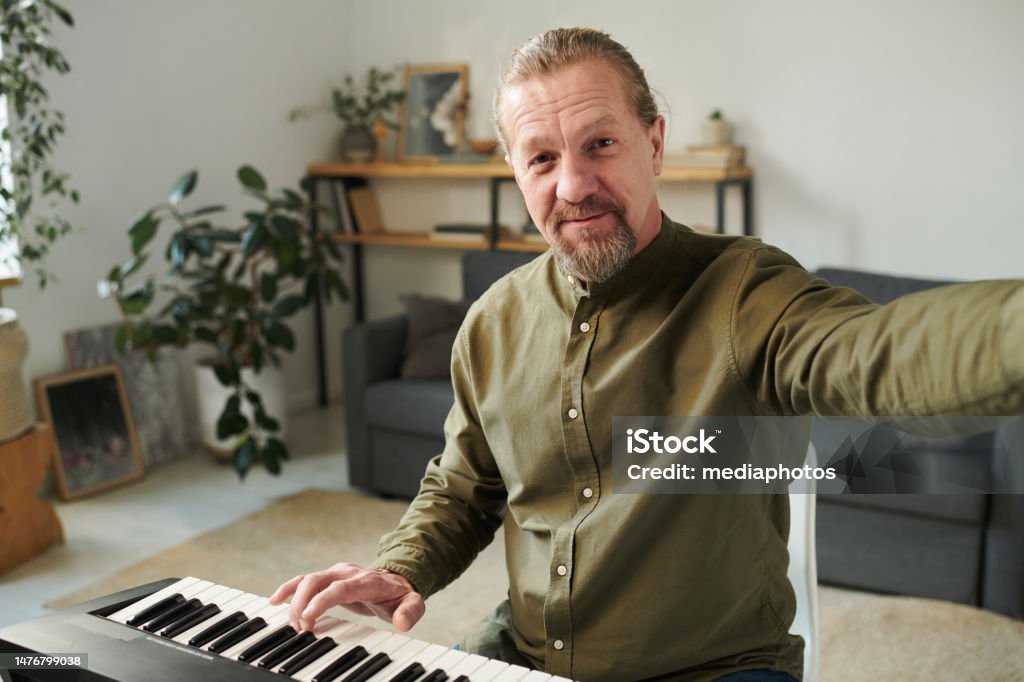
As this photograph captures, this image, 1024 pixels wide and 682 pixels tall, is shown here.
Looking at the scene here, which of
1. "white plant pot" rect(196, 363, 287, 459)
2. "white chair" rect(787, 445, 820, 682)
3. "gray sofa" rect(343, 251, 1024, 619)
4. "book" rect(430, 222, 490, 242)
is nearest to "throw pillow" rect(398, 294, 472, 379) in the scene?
"gray sofa" rect(343, 251, 1024, 619)

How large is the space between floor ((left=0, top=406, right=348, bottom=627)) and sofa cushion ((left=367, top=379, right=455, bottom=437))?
41 cm

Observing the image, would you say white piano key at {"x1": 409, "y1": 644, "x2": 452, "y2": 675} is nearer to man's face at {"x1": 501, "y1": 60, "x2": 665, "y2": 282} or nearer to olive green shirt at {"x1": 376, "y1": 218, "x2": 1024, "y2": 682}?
olive green shirt at {"x1": 376, "y1": 218, "x2": 1024, "y2": 682}

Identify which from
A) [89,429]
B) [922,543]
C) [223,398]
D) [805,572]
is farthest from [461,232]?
[805,572]

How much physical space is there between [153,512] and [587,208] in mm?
2857

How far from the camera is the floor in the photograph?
9.71ft

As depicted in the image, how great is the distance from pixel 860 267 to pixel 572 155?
3172mm

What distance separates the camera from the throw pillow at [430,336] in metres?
3.63

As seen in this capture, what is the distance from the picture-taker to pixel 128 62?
3.94 metres

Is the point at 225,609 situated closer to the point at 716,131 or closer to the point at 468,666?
the point at 468,666

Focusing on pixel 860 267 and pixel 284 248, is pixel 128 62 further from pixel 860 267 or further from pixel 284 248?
pixel 860 267

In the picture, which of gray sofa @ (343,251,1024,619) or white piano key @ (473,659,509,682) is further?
gray sofa @ (343,251,1024,619)

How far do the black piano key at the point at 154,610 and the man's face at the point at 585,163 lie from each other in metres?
0.62

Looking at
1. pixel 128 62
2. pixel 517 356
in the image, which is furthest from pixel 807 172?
pixel 517 356

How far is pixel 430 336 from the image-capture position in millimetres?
3748
